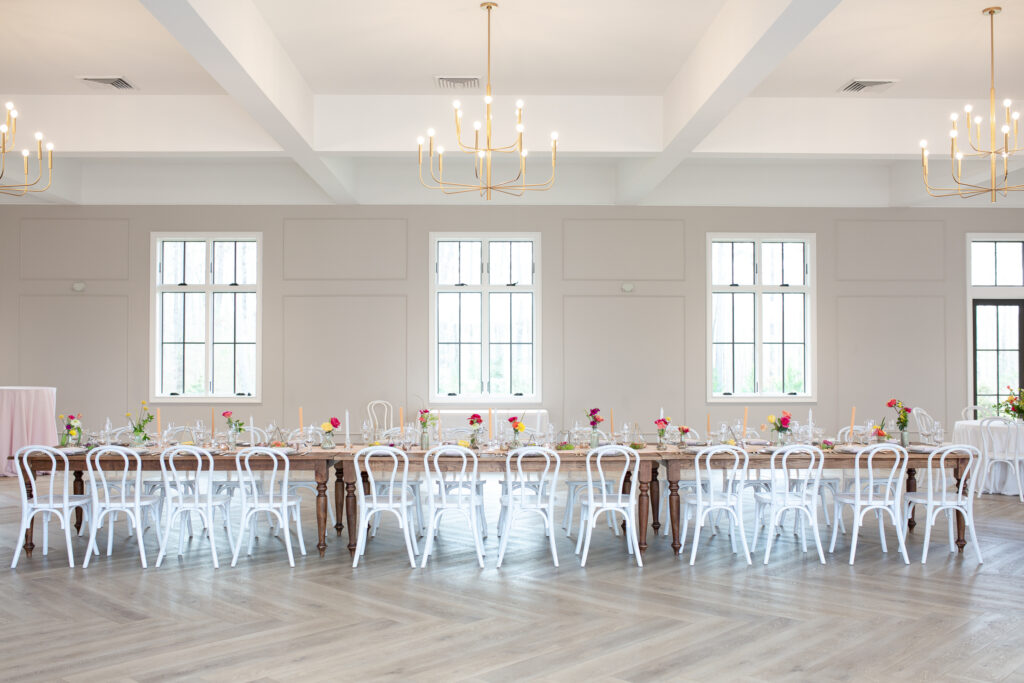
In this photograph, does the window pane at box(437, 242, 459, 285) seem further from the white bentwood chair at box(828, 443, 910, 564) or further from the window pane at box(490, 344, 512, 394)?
the white bentwood chair at box(828, 443, 910, 564)

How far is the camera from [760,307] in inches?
420

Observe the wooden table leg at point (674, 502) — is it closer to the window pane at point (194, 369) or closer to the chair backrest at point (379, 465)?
the chair backrest at point (379, 465)

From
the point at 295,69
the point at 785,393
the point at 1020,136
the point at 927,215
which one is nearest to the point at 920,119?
the point at 1020,136

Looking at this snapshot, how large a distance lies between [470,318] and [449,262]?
782 millimetres

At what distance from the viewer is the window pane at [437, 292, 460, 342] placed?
34.8 feet

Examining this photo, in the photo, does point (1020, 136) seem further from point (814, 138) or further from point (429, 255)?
point (429, 255)

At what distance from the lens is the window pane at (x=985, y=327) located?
35.4 feet

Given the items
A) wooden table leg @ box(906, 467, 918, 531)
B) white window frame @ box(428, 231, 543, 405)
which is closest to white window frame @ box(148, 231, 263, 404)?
white window frame @ box(428, 231, 543, 405)

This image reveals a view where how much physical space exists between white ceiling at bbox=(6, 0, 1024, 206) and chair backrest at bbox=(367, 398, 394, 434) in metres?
2.61

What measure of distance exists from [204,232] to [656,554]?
294 inches

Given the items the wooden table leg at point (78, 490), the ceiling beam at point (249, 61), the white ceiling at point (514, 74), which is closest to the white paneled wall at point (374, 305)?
the white ceiling at point (514, 74)

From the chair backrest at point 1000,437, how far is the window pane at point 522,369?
512 cm

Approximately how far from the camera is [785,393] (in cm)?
1070

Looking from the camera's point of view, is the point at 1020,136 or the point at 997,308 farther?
the point at 997,308
